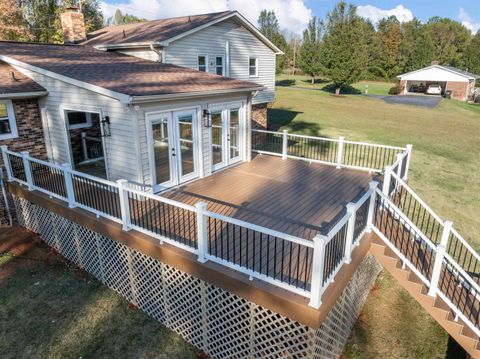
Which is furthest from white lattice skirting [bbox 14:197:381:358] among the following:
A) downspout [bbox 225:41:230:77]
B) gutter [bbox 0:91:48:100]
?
downspout [bbox 225:41:230:77]

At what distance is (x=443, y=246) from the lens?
530 centimetres

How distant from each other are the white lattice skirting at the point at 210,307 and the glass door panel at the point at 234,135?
4889 mm

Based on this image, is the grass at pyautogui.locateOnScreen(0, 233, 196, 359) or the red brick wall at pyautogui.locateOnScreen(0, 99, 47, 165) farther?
the red brick wall at pyautogui.locateOnScreen(0, 99, 47, 165)

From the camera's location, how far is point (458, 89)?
1928 inches

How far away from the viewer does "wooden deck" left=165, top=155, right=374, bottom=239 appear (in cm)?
714

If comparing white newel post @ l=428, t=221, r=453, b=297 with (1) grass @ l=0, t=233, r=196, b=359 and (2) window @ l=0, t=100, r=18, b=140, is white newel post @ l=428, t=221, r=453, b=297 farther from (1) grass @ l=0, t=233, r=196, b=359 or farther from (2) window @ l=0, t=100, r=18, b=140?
(2) window @ l=0, t=100, r=18, b=140

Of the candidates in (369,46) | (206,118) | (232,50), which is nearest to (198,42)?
(232,50)

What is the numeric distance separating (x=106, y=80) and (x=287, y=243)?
5.52 meters

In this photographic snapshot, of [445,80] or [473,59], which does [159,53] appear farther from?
[473,59]

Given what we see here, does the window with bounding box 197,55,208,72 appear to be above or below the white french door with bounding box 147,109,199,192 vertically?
above

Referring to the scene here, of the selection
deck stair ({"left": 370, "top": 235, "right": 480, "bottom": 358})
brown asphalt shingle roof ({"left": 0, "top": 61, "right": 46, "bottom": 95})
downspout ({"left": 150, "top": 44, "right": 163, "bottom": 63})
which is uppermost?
downspout ({"left": 150, "top": 44, "right": 163, "bottom": 63})

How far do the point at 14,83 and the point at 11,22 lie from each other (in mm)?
22920

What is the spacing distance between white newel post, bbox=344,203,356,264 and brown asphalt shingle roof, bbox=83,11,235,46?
10.0 meters

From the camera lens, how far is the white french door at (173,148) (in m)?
8.08
